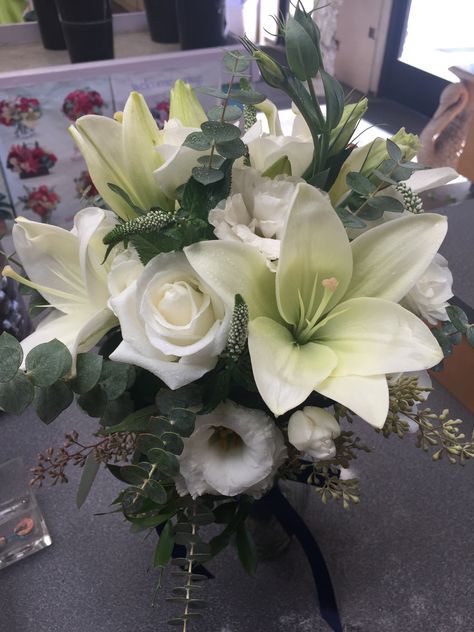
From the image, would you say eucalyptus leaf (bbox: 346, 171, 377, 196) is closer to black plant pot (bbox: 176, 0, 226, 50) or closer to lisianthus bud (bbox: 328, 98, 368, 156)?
lisianthus bud (bbox: 328, 98, 368, 156)

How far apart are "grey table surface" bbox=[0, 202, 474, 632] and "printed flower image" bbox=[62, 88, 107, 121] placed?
736 mm

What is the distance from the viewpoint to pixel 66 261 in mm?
457

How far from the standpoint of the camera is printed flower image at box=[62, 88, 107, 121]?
115cm

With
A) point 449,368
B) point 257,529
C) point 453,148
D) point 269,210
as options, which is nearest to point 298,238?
point 269,210

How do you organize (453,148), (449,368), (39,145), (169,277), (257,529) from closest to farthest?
(169,277), (257,529), (449,368), (39,145), (453,148)

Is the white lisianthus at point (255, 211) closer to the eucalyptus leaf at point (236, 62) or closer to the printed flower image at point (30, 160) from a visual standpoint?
the eucalyptus leaf at point (236, 62)

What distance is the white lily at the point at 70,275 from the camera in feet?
1.37

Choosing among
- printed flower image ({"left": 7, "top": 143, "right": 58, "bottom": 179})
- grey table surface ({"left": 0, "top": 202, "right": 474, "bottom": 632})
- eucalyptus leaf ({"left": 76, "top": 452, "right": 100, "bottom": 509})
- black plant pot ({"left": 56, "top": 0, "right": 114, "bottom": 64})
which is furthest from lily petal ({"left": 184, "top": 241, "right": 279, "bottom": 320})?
printed flower image ({"left": 7, "top": 143, "right": 58, "bottom": 179})

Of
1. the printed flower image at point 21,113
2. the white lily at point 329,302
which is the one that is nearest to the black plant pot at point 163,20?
the printed flower image at point 21,113

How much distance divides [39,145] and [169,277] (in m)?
0.98

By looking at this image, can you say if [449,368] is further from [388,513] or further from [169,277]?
[169,277]

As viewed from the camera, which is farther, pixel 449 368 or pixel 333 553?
pixel 449 368

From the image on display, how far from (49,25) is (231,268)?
109 centimetres

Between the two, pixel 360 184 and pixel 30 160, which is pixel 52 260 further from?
pixel 30 160
